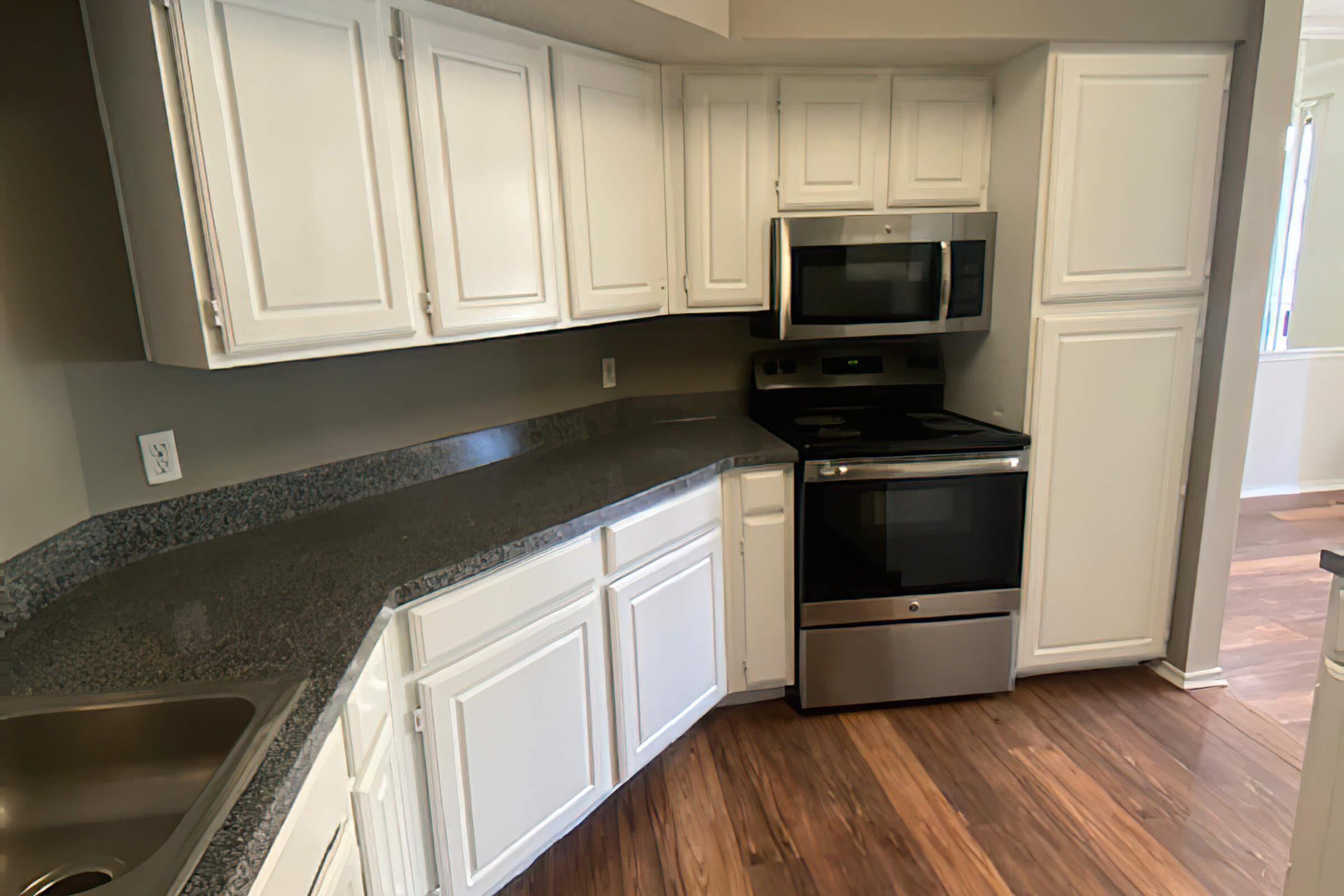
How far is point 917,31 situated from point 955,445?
118 cm

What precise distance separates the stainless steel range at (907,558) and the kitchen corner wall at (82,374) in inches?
52.9

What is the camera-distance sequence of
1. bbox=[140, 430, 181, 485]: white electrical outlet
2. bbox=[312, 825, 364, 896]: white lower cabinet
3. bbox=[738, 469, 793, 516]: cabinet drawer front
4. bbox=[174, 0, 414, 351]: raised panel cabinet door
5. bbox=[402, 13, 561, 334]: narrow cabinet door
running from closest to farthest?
bbox=[312, 825, 364, 896]: white lower cabinet → bbox=[174, 0, 414, 351]: raised panel cabinet door → bbox=[140, 430, 181, 485]: white electrical outlet → bbox=[402, 13, 561, 334]: narrow cabinet door → bbox=[738, 469, 793, 516]: cabinet drawer front

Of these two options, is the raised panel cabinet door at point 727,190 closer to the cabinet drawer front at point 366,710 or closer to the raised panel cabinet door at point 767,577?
the raised panel cabinet door at point 767,577

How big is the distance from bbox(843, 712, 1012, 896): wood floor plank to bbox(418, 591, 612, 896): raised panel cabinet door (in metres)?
0.82

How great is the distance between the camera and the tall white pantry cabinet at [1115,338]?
7.23ft

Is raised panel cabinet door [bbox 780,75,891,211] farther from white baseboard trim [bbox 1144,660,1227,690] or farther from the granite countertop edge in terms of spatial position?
white baseboard trim [bbox 1144,660,1227,690]

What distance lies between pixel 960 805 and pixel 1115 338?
1.45 meters

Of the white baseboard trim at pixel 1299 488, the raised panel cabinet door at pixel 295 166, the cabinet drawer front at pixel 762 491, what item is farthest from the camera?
the white baseboard trim at pixel 1299 488

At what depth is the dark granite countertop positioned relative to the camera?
38.5 inches

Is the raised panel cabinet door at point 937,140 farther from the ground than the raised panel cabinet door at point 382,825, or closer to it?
farther from the ground

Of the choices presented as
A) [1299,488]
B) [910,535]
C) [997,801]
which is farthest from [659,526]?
[1299,488]

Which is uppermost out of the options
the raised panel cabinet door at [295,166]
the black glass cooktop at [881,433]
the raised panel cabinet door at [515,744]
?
the raised panel cabinet door at [295,166]

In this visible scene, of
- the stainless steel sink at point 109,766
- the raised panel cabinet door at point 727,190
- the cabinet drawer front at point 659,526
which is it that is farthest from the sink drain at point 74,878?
the raised panel cabinet door at point 727,190

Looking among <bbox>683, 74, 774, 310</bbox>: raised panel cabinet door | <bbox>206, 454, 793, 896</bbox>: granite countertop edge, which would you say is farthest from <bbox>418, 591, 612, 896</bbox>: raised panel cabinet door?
<bbox>683, 74, 774, 310</bbox>: raised panel cabinet door
